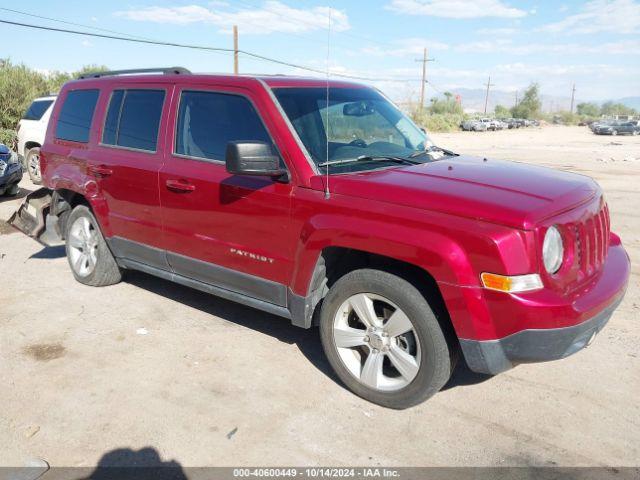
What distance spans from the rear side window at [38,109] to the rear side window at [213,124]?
10100 mm

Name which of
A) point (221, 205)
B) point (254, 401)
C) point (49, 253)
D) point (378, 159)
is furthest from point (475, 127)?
point (254, 401)

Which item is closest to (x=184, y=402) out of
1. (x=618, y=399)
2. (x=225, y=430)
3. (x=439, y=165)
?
(x=225, y=430)

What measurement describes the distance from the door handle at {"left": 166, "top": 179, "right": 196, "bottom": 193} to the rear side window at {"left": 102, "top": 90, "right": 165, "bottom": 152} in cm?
40

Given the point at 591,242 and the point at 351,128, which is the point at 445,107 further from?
the point at 591,242

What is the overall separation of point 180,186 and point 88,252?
1.87m

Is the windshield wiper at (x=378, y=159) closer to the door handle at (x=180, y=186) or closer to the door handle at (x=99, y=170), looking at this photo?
the door handle at (x=180, y=186)

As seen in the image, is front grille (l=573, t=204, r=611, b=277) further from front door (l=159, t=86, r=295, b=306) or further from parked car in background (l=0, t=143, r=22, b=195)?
parked car in background (l=0, t=143, r=22, b=195)

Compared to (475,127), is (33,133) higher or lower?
higher

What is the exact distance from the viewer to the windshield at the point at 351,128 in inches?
146

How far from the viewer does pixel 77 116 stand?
532cm

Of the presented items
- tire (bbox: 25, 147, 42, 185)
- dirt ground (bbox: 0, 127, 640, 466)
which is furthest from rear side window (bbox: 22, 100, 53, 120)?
dirt ground (bbox: 0, 127, 640, 466)

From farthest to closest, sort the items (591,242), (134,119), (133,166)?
1. (134,119)
2. (133,166)
3. (591,242)

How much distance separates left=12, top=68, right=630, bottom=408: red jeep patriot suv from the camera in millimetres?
2859

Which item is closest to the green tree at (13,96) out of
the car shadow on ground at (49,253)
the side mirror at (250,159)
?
the car shadow on ground at (49,253)
